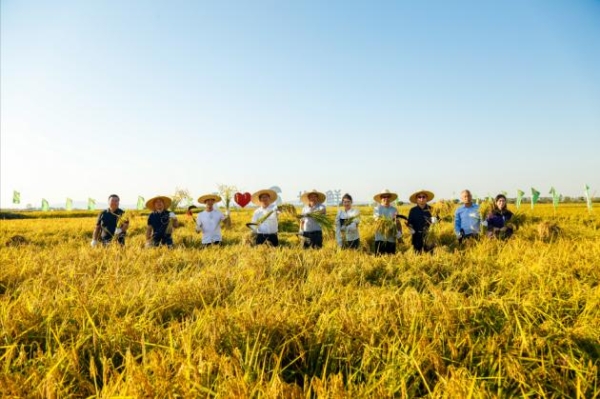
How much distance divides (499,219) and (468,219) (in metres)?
0.63

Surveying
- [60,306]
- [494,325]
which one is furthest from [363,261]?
[60,306]

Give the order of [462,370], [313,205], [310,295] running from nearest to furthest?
[462,370], [310,295], [313,205]

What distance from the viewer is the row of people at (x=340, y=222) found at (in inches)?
292

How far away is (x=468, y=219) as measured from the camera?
787 cm

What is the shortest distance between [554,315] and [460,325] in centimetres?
81

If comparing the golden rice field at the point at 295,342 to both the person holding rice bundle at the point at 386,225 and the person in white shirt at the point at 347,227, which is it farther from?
the person in white shirt at the point at 347,227

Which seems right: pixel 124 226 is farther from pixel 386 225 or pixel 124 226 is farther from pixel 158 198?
pixel 386 225

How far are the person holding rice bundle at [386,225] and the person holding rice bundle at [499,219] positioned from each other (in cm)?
205

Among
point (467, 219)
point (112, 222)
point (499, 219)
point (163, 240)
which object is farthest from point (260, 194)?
point (499, 219)

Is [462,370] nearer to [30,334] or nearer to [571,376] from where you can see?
[571,376]

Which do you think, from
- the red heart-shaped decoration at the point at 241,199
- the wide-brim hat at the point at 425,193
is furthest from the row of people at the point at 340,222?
the red heart-shaped decoration at the point at 241,199

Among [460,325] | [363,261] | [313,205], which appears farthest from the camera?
[313,205]

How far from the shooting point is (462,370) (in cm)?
170

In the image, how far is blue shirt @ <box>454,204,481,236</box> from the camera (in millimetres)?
7793
